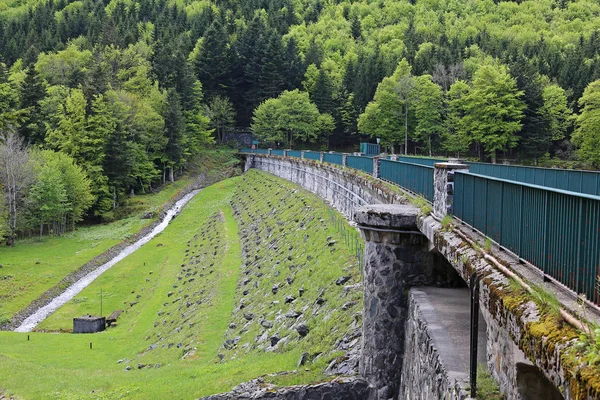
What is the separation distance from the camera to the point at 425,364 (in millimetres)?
8734

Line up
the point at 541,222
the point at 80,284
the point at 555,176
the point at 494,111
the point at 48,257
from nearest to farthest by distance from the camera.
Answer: the point at 541,222, the point at 555,176, the point at 80,284, the point at 48,257, the point at 494,111

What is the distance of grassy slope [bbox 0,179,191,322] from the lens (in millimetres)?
34969

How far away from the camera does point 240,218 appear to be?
44875mm

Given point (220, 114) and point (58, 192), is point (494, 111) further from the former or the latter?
point (220, 114)

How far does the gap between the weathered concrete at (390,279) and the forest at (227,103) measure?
923 cm

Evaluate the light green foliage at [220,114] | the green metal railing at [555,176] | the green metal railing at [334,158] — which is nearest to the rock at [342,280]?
the green metal railing at [555,176]

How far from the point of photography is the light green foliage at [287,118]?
81.4 metres

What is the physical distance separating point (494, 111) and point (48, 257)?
43.2m

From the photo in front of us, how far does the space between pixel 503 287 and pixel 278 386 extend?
320 inches

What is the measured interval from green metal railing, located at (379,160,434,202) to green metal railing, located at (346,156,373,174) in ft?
12.1

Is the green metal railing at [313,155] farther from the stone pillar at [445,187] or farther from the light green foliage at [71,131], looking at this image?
the stone pillar at [445,187]

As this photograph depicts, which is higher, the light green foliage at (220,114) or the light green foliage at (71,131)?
the light green foliage at (220,114)

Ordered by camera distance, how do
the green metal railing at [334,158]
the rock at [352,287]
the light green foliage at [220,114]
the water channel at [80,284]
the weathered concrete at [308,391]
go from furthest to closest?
1. the light green foliage at [220,114]
2. the green metal railing at [334,158]
3. the water channel at [80,284]
4. the rock at [352,287]
5. the weathered concrete at [308,391]

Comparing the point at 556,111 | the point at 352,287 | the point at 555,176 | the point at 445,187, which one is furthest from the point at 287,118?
the point at 445,187
